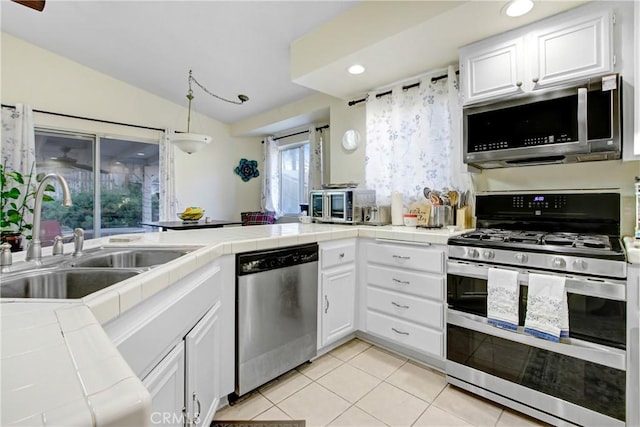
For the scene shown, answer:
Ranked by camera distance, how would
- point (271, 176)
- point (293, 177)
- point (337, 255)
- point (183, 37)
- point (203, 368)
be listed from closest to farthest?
1. point (203, 368)
2. point (337, 255)
3. point (183, 37)
4. point (293, 177)
5. point (271, 176)

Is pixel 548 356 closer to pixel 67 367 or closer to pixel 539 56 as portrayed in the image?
pixel 539 56

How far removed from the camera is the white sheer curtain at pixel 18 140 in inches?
136

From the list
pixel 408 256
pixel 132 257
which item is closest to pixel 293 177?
pixel 408 256

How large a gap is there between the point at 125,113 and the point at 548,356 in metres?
5.30

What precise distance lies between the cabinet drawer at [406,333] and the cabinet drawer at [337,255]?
1.46ft

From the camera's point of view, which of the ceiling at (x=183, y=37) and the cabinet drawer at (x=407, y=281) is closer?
the cabinet drawer at (x=407, y=281)

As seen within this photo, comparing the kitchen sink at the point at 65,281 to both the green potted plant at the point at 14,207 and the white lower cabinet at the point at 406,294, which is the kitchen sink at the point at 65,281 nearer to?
the green potted plant at the point at 14,207

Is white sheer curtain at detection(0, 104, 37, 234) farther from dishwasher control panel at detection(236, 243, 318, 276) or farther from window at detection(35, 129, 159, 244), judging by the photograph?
dishwasher control panel at detection(236, 243, 318, 276)

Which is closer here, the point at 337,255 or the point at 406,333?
the point at 406,333

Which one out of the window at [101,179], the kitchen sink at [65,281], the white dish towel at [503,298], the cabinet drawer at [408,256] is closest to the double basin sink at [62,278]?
the kitchen sink at [65,281]

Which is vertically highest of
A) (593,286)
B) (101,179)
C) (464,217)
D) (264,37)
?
(264,37)

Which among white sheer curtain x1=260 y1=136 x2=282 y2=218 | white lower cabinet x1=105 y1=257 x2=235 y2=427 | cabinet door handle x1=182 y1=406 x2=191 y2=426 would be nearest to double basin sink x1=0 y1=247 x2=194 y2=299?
white lower cabinet x1=105 y1=257 x2=235 y2=427

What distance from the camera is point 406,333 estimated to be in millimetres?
2133

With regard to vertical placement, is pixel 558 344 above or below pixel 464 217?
below
